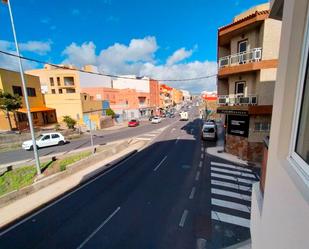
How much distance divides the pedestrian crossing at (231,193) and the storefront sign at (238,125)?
2.88 metres

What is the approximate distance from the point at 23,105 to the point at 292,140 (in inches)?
1358

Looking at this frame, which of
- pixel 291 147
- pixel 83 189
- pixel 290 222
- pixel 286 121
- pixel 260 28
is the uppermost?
pixel 260 28

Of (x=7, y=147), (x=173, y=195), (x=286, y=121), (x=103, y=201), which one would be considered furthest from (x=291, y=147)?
(x=7, y=147)

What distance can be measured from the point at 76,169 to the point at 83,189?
3.10 metres

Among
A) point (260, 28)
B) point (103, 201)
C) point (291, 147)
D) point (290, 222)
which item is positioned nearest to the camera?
point (290, 222)

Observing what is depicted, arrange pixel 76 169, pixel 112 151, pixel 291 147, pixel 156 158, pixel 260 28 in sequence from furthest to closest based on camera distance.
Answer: pixel 112 151 < pixel 156 158 < pixel 76 169 < pixel 260 28 < pixel 291 147

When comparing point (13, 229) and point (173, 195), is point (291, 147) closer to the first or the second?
point (173, 195)

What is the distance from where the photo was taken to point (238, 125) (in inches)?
558

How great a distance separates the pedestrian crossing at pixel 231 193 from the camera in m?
7.32

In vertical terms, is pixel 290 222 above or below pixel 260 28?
below

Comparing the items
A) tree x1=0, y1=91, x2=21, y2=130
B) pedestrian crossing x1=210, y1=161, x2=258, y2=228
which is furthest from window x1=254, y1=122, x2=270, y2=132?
tree x1=0, y1=91, x2=21, y2=130

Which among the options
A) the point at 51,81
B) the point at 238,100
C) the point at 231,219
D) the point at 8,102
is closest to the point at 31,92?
the point at 8,102

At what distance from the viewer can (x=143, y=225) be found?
7027mm

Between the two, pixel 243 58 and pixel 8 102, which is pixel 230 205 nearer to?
pixel 243 58
